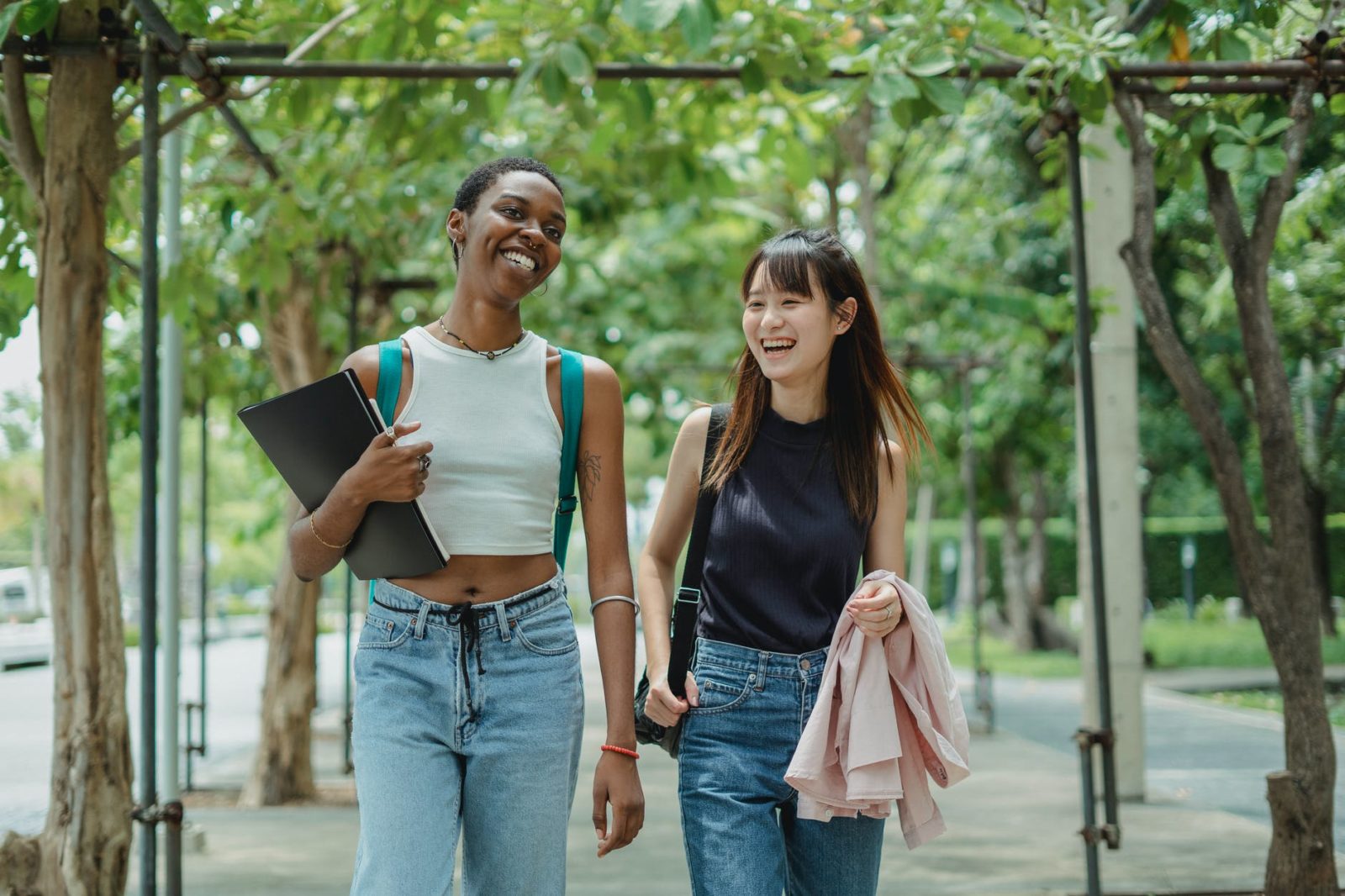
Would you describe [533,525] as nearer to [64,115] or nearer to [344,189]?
[64,115]

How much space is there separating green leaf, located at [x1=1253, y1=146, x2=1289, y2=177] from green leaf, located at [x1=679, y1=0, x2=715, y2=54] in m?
1.97

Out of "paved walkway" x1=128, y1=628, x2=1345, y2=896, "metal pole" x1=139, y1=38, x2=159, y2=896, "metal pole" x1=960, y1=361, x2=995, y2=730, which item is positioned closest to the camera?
"metal pole" x1=139, y1=38, x2=159, y2=896

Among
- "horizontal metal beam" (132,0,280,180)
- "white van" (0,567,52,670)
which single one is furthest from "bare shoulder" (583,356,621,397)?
"white van" (0,567,52,670)

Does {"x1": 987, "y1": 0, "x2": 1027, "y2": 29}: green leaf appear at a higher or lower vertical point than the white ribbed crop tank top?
higher

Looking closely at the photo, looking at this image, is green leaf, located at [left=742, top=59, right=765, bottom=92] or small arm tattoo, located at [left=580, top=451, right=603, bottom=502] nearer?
small arm tattoo, located at [left=580, top=451, right=603, bottom=502]

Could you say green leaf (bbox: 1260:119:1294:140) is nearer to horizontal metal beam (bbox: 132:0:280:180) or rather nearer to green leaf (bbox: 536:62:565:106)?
green leaf (bbox: 536:62:565:106)

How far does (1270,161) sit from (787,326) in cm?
284

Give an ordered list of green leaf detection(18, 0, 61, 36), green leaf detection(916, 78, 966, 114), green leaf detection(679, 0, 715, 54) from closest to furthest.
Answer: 1. green leaf detection(18, 0, 61, 36)
2. green leaf detection(679, 0, 715, 54)
3. green leaf detection(916, 78, 966, 114)

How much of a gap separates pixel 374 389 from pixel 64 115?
8.64ft

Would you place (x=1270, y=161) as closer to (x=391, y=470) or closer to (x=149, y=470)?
(x=391, y=470)

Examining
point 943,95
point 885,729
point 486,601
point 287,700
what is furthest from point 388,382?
point 287,700

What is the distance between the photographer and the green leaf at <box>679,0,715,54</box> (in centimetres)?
474

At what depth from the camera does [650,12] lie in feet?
15.3

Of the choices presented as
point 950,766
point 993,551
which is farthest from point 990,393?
point 993,551
